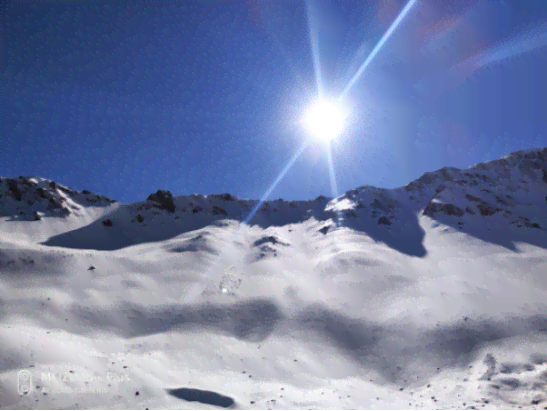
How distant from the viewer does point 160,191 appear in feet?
247

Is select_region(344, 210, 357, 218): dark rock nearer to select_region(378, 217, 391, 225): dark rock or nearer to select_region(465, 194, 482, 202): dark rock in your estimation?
select_region(378, 217, 391, 225): dark rock

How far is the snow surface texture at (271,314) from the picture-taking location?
47.2 ft

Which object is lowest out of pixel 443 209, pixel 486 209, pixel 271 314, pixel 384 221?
pixel 271 314

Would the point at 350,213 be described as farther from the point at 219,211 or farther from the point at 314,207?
the point at 219,211

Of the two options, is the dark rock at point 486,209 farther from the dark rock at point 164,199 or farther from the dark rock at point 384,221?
the dark rock at point 164,199

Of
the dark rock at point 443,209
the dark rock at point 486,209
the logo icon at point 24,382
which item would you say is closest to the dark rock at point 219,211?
the dark rock at point 443,209

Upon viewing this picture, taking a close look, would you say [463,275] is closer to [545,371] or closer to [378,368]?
[545,371]

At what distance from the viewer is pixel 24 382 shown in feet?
40.6

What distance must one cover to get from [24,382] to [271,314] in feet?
61.6

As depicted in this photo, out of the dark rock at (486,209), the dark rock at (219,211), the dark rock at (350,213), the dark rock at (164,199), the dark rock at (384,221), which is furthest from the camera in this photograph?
the dark rock at (219,211)

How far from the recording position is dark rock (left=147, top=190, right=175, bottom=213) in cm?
7144

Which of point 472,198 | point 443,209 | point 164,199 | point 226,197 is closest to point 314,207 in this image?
point 226,197

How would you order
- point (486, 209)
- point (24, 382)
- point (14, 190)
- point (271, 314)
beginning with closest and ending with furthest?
point (24, 382) < point (271, 314) < point (14, 190) < point (486, 209)

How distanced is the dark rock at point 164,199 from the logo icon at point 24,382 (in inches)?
2345
